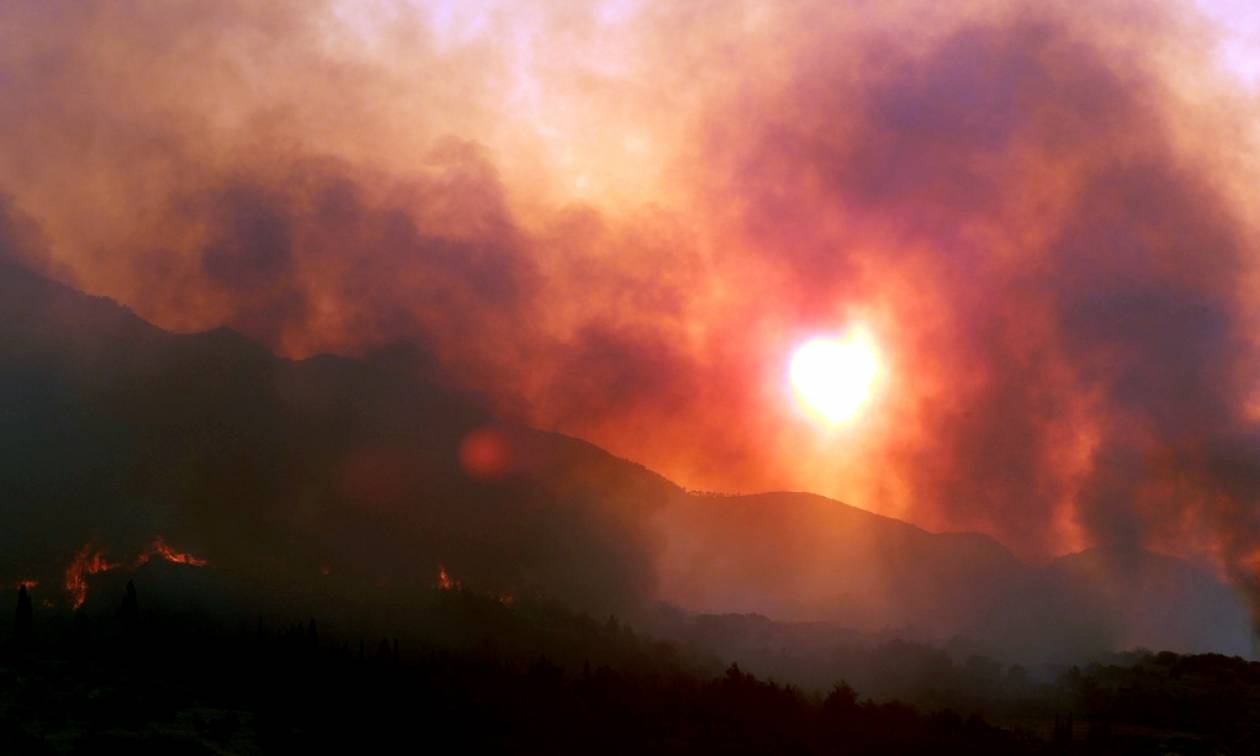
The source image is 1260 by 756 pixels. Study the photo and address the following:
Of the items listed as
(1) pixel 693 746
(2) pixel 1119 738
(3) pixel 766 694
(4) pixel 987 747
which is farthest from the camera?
(3) pixel 766 694

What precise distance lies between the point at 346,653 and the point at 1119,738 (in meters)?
121

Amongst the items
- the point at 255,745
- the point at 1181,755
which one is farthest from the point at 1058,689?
the point at 255,745

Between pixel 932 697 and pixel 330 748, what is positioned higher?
pixel 932 697

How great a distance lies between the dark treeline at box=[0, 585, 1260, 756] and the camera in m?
107

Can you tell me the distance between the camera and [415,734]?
122m

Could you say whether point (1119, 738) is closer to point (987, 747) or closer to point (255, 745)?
point (987, 747)

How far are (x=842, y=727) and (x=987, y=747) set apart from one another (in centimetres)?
1711

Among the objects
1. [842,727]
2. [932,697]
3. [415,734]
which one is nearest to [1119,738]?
[842,727]

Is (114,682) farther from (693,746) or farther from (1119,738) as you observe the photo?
(1119,738)

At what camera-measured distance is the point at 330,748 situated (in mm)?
112938

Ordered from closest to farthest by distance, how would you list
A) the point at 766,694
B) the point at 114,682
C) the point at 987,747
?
the point at 114,682
the point at 987,747
the point at 766,694

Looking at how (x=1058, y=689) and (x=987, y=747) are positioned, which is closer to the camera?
(x=987, y=747)

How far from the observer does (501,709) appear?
137875 millimetres

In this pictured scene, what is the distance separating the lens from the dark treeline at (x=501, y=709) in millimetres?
106625
